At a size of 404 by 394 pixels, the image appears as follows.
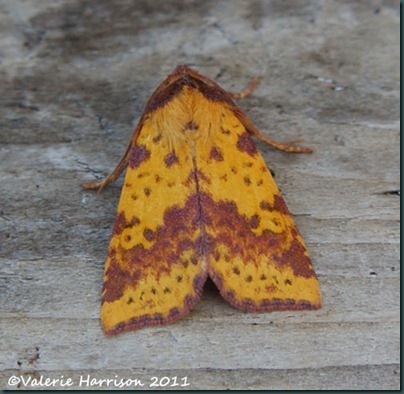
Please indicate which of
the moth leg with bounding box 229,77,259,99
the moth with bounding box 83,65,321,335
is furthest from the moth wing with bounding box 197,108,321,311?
the moth leg with bounding box 229,77,259,99

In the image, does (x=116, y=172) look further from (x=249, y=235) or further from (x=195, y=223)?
(x=249, y=235)

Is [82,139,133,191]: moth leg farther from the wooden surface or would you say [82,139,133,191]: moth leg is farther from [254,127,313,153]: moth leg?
[254,127,313,153]: moth leg

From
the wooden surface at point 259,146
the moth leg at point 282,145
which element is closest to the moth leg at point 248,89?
the wooden surface at point 259,146

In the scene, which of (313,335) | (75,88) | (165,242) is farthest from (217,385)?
(75,88)

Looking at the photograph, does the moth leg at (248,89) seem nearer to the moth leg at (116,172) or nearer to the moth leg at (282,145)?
the moth leg at (282,145)

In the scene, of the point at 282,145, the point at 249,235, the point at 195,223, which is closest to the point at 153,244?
the point at 195,223

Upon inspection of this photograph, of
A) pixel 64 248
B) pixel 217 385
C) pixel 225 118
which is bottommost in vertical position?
pixel 217 385

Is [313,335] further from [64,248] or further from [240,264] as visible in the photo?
[64,248]
